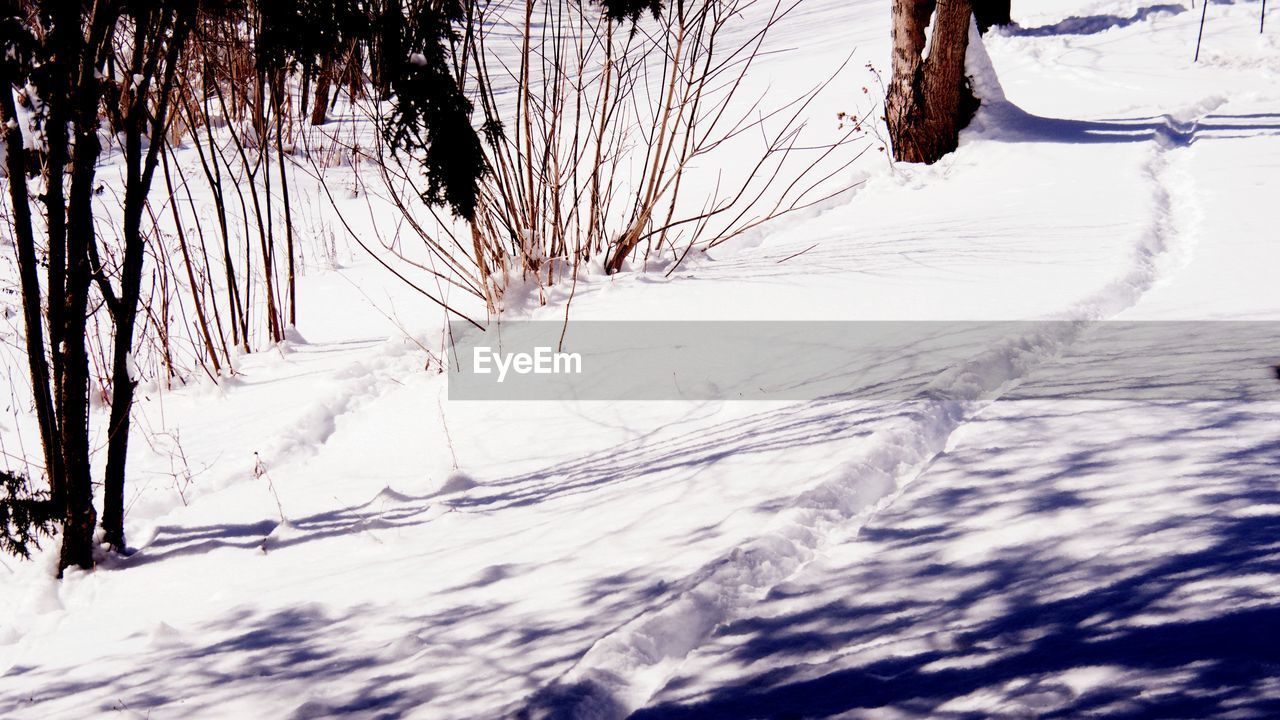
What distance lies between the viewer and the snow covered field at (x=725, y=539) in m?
2.20

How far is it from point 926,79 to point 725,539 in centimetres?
675

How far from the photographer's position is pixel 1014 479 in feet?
9.79

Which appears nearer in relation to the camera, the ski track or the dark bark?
the ski track

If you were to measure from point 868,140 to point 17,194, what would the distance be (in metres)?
7.87

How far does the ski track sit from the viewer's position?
2227mm

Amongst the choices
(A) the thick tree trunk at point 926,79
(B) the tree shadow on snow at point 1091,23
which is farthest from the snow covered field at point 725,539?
(B) the tree shadow on snow at point 1091,23

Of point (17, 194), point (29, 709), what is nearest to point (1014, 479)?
point (29, 709)

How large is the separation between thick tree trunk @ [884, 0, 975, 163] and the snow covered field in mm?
3065

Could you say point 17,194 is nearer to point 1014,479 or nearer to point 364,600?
point 364,600

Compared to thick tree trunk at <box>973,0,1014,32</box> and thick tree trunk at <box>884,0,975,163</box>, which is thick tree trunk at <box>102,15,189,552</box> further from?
thick tree trunk at <box>973,0,1014,32</box>

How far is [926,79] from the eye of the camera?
8.61m
